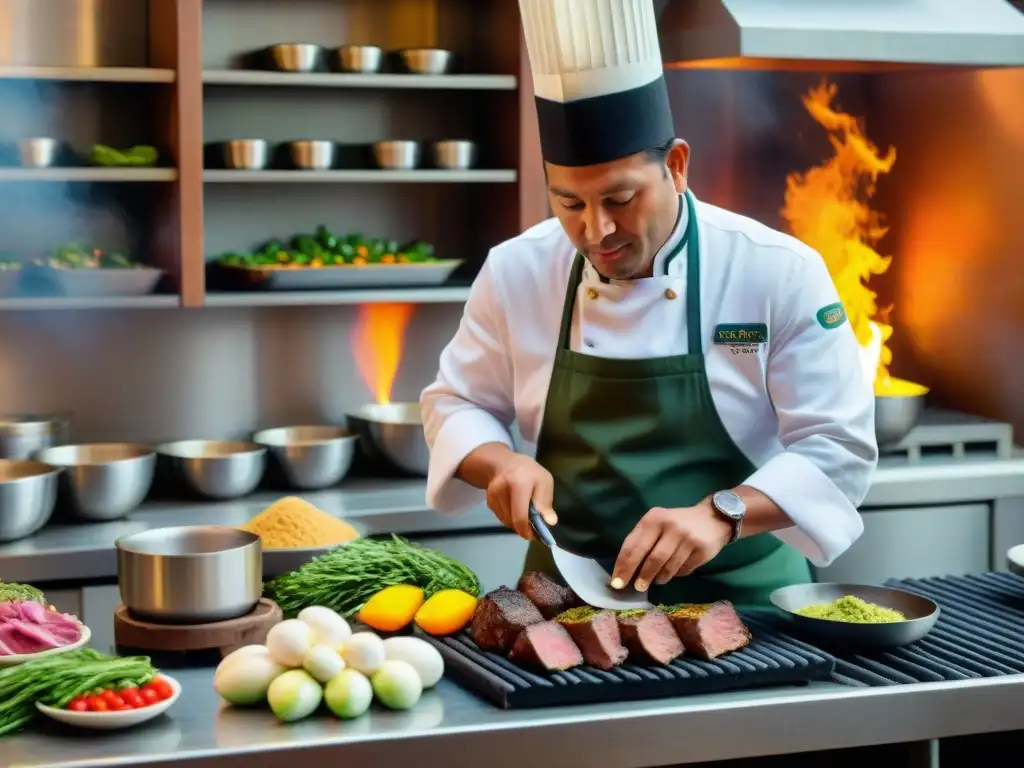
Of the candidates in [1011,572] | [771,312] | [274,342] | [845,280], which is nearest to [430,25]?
[274,342]

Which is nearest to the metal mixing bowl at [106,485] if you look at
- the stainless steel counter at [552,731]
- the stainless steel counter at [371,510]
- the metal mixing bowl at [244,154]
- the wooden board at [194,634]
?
the stainless steel counter at [371,510]

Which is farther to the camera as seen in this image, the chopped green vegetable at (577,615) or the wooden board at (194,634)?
the wooden board at (194,634)

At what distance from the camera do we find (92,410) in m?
4.28

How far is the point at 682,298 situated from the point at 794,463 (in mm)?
380

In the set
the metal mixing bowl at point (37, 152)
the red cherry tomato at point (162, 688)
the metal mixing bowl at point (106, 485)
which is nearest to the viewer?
the red cherry tomato at point (162, 688)

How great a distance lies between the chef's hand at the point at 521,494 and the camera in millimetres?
2338

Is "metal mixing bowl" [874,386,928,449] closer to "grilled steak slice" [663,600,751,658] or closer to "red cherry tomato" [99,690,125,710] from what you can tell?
"grilled steak slice" [663,600,751,658]

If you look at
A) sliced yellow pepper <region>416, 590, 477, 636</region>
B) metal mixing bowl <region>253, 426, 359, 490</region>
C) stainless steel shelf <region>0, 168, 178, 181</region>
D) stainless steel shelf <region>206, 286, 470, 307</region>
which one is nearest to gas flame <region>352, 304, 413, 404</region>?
stainless steel shelf <region>206, 286, 470, 307</region>

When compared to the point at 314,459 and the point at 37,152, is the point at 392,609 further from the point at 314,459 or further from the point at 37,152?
the point at 37,152

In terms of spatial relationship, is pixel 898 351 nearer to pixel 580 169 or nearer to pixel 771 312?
pixel 771 312

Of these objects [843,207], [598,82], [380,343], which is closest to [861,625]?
[598,82]

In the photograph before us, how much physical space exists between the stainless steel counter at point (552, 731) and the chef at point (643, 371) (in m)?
0.31

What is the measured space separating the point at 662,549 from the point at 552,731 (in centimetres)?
39

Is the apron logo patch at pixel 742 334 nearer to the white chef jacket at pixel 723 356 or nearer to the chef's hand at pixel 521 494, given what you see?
the white chef jacket at pixel 723 356
